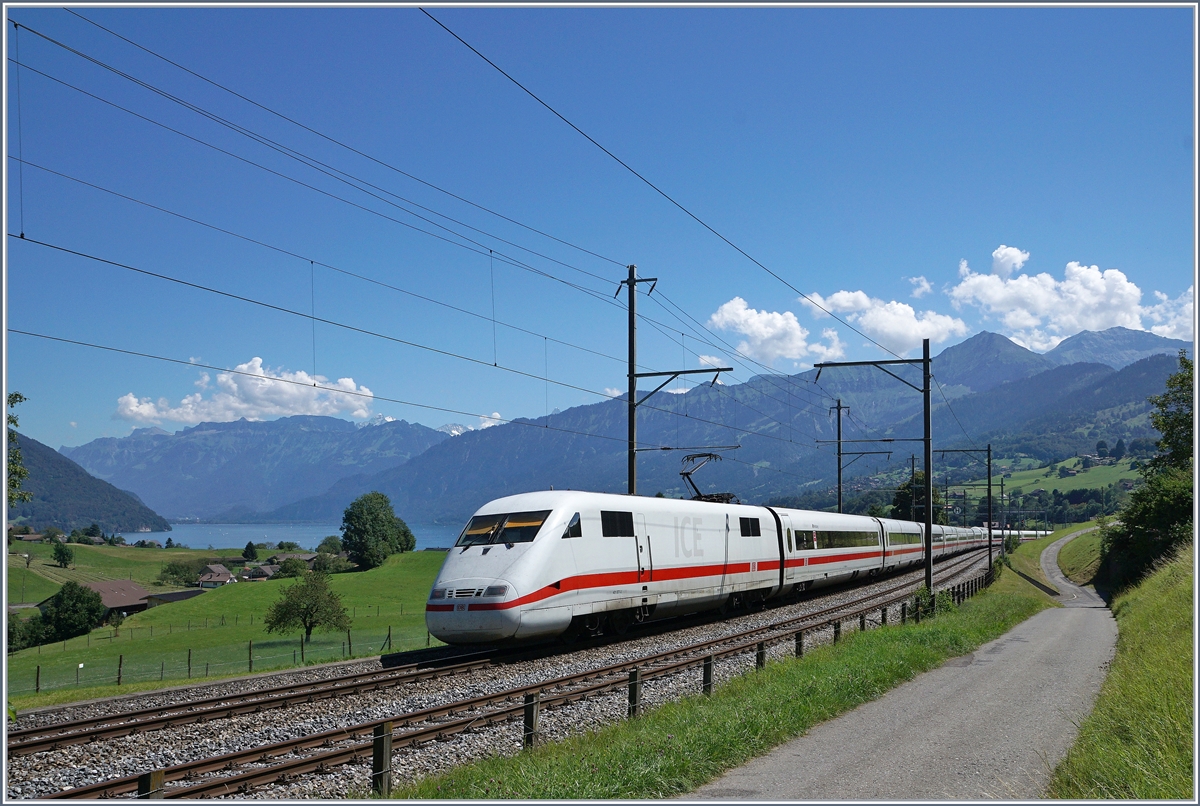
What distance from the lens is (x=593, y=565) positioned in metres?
21.5

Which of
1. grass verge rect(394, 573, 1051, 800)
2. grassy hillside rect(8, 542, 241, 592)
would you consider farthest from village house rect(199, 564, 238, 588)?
grass verge rect(394, 573, 1051, 800)

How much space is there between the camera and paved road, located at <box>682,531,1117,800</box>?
33.1 feet

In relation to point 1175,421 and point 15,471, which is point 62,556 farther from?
point 1175,421

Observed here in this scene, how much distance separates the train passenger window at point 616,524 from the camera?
2222 centimetres

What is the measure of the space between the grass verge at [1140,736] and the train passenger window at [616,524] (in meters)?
11.0

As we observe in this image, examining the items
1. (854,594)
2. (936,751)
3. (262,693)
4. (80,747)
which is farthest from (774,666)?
(854,594)

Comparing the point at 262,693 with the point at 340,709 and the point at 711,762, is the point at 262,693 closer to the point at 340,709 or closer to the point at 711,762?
the point at 340,709

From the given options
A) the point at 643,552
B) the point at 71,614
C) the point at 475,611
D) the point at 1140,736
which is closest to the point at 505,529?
the point at 475,611

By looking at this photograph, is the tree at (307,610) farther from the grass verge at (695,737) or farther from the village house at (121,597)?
the village house at (121,597)

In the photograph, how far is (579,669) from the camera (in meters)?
18.7

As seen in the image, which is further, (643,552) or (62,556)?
(62,556)

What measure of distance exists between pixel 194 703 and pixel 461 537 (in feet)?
25.2

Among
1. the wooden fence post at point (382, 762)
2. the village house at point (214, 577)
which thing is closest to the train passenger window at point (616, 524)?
the wooden fence post at point (382, 762)

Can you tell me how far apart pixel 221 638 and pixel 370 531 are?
82.6 meters
